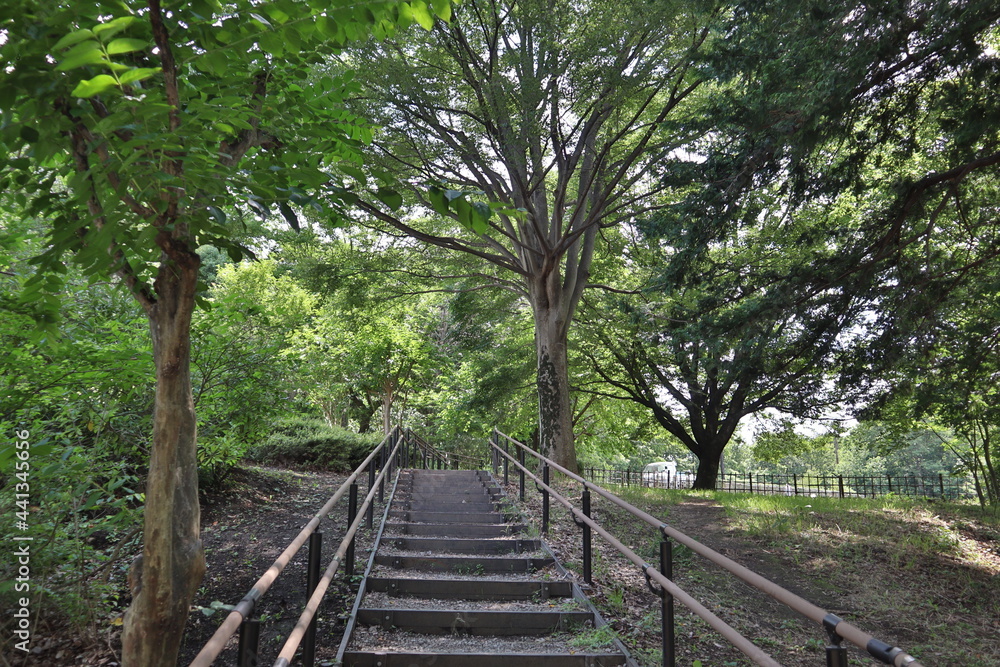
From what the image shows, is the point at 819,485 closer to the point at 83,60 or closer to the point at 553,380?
the point at 553,380

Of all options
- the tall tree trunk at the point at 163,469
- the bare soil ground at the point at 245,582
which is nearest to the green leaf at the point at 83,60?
the tall tree trunk at the point at 163,469

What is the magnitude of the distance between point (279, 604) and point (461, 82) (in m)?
7.69

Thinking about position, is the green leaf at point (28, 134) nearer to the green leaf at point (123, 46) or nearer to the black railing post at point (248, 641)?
the green leaf at point (123, 46)

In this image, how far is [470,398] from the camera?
15.9m

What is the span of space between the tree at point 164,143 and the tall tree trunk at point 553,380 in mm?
8460

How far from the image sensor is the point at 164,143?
76.3 inches

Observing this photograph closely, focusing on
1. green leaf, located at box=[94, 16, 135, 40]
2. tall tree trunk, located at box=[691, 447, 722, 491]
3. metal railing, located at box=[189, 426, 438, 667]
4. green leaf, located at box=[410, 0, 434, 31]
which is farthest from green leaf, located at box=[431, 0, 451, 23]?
tall tree trunk, located at box=[691, 447, 722, 491]

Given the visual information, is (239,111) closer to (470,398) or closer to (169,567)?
(169,567)

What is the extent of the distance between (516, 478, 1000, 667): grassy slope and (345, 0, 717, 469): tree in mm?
3792

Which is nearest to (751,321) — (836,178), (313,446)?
(836,178)

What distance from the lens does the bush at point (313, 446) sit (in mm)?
13609

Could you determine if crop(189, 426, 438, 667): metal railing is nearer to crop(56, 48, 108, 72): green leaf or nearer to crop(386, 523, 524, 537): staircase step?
crop(56, 48, 108, 72): green leaf

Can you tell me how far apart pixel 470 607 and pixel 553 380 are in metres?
7.31

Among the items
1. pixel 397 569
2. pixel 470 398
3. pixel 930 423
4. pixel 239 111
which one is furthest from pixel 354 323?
pixel 930 423
